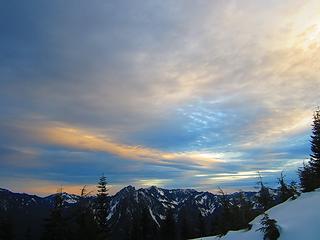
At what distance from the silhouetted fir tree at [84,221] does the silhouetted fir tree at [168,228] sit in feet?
80.8

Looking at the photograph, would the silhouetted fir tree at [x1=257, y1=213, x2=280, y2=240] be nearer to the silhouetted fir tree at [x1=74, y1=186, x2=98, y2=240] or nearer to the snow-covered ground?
the snow-covered ground

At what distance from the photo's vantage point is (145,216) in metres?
66.9

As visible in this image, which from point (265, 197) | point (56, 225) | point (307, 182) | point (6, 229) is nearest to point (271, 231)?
point (307, 182)

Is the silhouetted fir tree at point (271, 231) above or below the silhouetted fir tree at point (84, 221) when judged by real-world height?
below

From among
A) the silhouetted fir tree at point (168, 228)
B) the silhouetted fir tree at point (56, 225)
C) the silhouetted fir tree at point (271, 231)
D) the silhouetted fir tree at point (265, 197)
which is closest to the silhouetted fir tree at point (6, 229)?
the silhouetted fir tree at point (56, 225)

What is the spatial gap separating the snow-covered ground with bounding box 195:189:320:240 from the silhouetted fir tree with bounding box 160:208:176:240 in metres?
52.5

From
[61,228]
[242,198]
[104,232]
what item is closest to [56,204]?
[61,228]

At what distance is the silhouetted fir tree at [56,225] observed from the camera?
41531 mm

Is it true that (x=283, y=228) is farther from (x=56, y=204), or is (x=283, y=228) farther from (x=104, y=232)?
(x=104, y=232)

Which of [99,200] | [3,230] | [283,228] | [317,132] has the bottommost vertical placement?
[283,228]

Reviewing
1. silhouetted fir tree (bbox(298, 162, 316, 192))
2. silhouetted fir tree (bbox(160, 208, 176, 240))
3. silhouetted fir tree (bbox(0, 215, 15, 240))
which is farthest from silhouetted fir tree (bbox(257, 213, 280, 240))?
silhouetted fir tree (bbox(160, 208, 176, 240))

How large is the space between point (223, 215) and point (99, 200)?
58.3 ft

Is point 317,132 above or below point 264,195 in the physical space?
above

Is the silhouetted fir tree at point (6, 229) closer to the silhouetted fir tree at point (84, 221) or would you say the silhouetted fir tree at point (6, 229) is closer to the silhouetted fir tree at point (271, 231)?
the silhouetted fir tree at point (84, 221)
